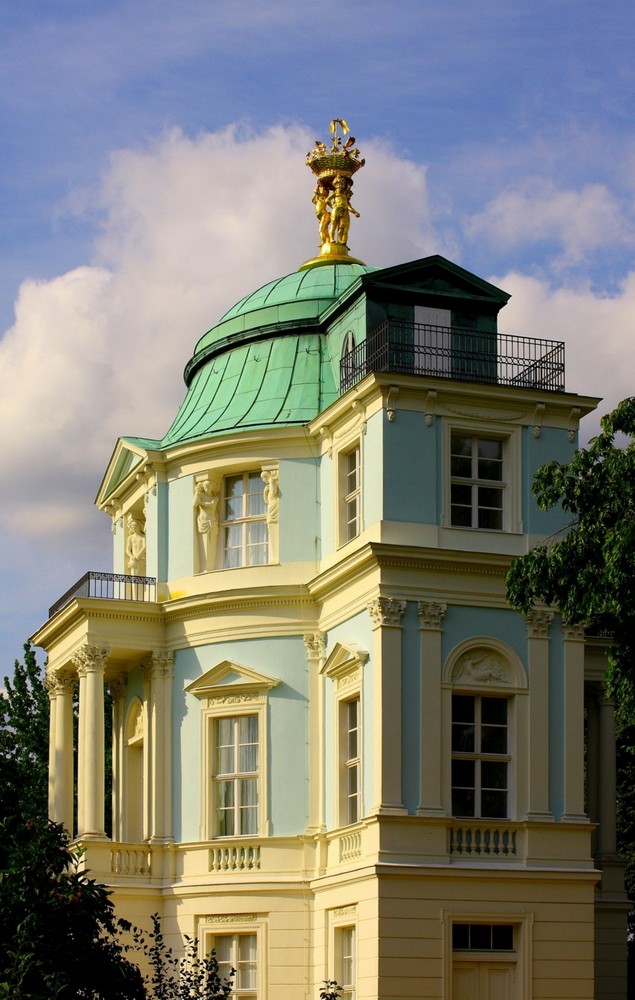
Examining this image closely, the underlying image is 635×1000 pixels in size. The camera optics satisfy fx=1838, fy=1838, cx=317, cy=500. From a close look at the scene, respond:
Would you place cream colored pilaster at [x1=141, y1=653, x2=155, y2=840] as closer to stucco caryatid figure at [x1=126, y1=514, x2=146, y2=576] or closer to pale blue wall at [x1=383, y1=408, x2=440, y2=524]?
stucco caryatid figure at [x1=126, y1=514, x2=146, y2=576]

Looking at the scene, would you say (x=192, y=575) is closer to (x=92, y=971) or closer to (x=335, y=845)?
(x=335, y=845)

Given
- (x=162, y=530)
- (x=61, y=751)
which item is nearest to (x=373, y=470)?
(x=162, y=530)

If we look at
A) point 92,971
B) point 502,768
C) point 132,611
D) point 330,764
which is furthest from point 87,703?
point 92,971

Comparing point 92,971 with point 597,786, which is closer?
point 92,971

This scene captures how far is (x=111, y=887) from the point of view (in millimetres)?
33656

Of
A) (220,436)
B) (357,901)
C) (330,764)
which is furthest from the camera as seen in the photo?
(220,436)

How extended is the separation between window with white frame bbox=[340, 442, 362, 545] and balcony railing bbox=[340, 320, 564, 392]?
149 centimetres

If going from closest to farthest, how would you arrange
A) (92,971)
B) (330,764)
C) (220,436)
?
(92,971), (330,764), (220,436)

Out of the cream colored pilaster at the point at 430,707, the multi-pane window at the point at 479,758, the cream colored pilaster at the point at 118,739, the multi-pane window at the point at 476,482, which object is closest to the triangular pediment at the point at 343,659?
the cream colored pilaster at the point at 430,707

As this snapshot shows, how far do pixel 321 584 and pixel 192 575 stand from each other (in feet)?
10.7

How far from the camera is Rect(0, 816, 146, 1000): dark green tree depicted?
21875 millimetres

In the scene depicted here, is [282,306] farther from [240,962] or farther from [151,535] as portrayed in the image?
[240,962]

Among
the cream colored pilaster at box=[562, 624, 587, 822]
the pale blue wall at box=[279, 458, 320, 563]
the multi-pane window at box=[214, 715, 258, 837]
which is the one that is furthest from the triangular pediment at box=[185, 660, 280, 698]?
the cream colored pilaster at box=[562, 624, 587, 822]

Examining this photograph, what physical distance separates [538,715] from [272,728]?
508 centimetres
